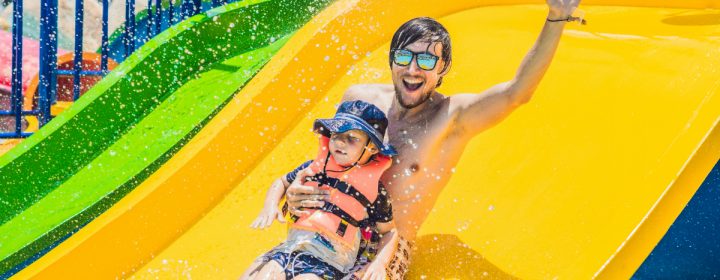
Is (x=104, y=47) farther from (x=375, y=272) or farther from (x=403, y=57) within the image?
(x=375, y=272)

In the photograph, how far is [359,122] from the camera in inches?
83.0

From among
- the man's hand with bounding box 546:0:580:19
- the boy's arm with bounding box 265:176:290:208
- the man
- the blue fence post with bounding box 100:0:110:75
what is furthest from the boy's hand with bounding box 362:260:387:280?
the blue fence post with bounding box 100:0:110:75

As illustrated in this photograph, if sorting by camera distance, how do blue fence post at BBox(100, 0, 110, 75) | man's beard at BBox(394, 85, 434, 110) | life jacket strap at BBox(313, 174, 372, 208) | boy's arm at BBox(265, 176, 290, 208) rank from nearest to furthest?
life jacket strap at BBox(313, 174, 372, 208), boy's arm at BBox(265, 176, 290, 208), man's beard at BBox(394, 85, 434, 110), blue fence post at BBox(100, 0, 110, 75)

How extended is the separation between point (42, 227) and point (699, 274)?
2654 millimetres

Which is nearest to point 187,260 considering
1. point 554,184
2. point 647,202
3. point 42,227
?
point 42,227

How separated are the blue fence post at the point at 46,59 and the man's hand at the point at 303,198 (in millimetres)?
2964

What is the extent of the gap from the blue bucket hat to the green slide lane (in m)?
1.56

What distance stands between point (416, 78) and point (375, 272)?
0.61m

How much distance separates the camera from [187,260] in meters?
2.82

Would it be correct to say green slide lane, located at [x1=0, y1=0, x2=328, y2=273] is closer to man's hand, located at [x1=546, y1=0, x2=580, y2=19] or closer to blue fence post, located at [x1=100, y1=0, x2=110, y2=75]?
blue fence post, located at [x1=100, y1=0, x2=110, y2=75]

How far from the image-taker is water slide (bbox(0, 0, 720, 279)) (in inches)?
88.8

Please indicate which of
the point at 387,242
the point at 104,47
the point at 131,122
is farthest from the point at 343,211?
the point at 104,47

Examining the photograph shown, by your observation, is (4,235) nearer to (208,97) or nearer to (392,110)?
(208,97)

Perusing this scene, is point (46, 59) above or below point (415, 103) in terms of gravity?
below
